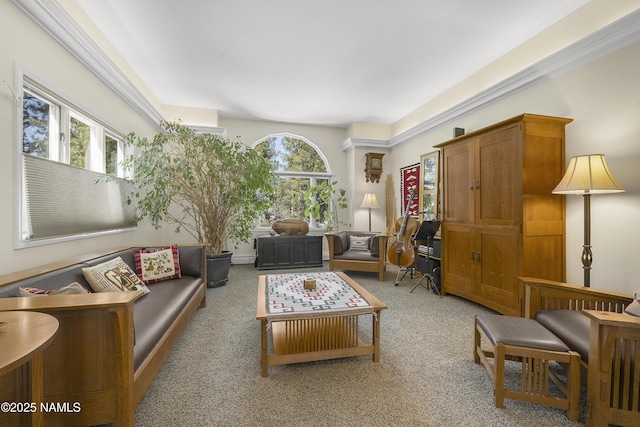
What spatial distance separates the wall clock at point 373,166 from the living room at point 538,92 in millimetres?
2036

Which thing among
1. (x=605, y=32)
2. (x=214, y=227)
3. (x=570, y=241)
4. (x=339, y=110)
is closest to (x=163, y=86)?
(x=214, y=227)

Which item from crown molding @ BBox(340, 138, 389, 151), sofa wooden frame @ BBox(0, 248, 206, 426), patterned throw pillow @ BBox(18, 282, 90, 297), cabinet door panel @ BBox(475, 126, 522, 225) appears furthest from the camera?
crown molding @ BBox(340, 138, 389, 151)

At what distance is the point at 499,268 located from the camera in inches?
111

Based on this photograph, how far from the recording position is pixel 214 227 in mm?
3891

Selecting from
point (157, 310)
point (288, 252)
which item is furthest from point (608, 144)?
point (288, 252)

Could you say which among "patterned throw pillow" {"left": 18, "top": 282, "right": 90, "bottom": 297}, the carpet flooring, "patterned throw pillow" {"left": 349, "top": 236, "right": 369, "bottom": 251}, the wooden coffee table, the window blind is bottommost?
the carpet flooring

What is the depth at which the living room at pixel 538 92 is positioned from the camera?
179 cm

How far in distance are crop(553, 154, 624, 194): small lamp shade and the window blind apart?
13.1ft

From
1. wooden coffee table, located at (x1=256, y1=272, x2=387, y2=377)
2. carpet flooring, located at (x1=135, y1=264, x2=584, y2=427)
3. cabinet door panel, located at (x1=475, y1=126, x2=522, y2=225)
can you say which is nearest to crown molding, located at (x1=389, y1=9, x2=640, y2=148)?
cabinet door panel, located at (x1=475, y1=126, x2=522, y2=225)

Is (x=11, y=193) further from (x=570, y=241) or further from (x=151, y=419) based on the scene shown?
(x=570, y=241)

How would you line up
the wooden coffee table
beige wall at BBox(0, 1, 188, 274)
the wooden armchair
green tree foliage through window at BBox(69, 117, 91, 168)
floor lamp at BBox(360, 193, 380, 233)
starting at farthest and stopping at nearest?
floor lamp at BBox(360, 193, 380, 233) → the wooden armchair → green tree foliage through window at BBox(69, 117, 91, 168) → the wooden coffee table → beige wall at BBox(0, 1, 188, 274)

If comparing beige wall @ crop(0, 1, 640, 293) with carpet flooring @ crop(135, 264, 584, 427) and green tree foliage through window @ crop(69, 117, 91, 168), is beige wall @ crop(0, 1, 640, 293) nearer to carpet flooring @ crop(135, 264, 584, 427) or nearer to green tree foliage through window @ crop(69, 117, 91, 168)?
green tree foliage through window @ crop(69, 117, 91, 168)

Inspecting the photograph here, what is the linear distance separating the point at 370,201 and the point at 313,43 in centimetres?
305

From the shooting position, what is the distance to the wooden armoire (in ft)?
8.39
